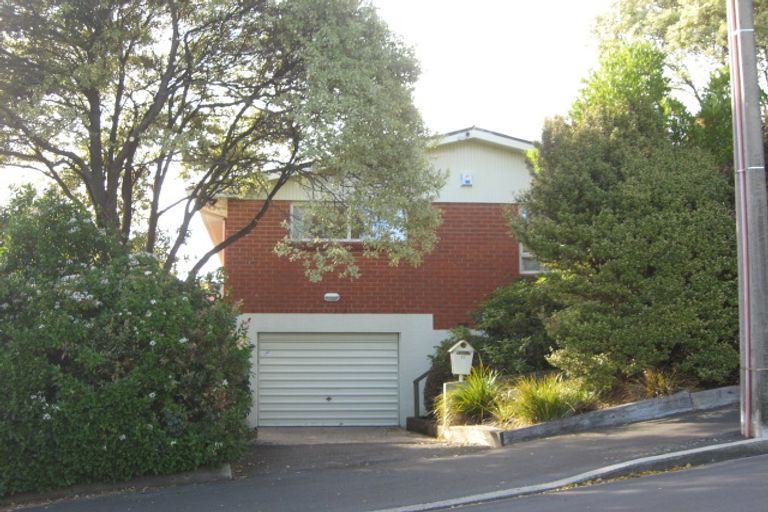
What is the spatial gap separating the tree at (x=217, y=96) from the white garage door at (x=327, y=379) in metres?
4.51

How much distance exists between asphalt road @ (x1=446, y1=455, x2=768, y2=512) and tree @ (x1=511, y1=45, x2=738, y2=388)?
130 inches

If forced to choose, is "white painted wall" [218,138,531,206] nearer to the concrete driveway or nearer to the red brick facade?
the red brick facade

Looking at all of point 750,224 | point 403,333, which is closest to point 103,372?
point 750,224

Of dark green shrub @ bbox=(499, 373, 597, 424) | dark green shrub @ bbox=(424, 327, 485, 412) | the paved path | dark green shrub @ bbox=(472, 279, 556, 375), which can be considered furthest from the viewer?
dark green shrub @ bbox=(424, 327, 485, 412)

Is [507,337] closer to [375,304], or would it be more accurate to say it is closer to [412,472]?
[375,304]

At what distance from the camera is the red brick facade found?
18.7 meters

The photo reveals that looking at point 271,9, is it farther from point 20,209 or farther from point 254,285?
point 254,285

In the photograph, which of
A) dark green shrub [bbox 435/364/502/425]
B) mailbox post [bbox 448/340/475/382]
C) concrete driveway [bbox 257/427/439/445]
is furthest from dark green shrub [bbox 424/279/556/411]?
dark green shrub [bbox 435/364/502/425]

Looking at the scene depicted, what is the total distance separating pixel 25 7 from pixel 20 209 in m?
3.29

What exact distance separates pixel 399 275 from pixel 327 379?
272 centimetres

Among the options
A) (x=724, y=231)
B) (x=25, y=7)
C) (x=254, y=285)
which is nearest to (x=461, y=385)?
(x=724, y=231)

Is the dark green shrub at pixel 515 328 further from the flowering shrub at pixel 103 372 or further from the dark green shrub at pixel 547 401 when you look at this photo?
the flowering shrub at pixel 103 372

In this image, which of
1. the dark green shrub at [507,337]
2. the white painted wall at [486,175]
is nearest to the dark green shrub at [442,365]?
the dark green shrub at [507,337]

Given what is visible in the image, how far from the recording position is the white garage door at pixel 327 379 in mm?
18938
